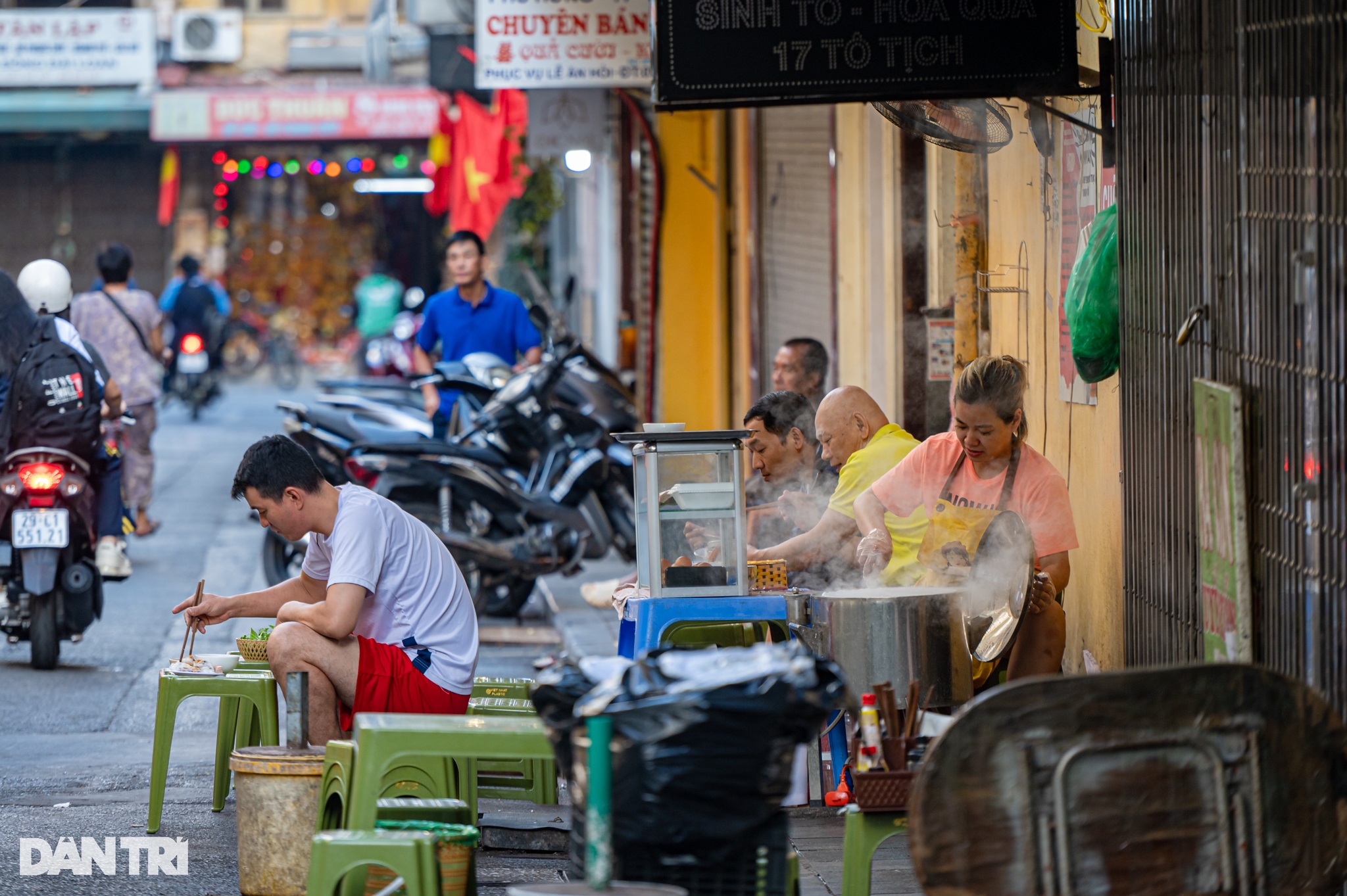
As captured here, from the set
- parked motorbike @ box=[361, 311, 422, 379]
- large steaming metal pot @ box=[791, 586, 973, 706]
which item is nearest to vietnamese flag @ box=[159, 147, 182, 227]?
parked motorbike @ box=[361, 311, 422, 379]

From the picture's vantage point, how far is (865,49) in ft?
18.8

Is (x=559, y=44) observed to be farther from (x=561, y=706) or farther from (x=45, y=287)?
(x=561, y=706)

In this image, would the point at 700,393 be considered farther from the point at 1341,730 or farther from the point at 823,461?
the point at 1341,730

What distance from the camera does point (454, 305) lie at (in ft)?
40.1

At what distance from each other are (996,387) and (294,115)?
24450 mm

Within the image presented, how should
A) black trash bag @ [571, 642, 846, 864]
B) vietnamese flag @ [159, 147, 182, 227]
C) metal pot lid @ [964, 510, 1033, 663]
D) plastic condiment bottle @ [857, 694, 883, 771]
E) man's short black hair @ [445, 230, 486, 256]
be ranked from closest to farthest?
black trash bag @ [571, 642, 846, 864] < plastic condiment bottle @ [857, 694, 883, 771] < metal pot lid @ [964, 510, 1033, 663] < man's short black hair @ [445, 230, 486, 256] < vietnamese flag @ [159, 147, 182, 227]

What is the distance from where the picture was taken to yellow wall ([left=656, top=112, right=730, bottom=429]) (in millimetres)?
15930

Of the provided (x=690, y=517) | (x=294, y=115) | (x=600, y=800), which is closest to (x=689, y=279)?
(x=690, y=517)

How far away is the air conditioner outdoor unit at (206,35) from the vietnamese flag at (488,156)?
1259cm

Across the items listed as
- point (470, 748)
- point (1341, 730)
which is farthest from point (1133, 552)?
point (470, 748)

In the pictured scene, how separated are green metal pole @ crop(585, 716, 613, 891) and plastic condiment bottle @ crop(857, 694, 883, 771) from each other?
84 centimetres

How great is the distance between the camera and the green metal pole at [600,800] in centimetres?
359

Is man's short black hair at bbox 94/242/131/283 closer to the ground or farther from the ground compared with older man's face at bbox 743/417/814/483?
farther from the ground

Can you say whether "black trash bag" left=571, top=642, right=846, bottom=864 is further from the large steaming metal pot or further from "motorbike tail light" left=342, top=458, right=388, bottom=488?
"motorbike tail light" left=342, top=458, right=388, bottom=488
